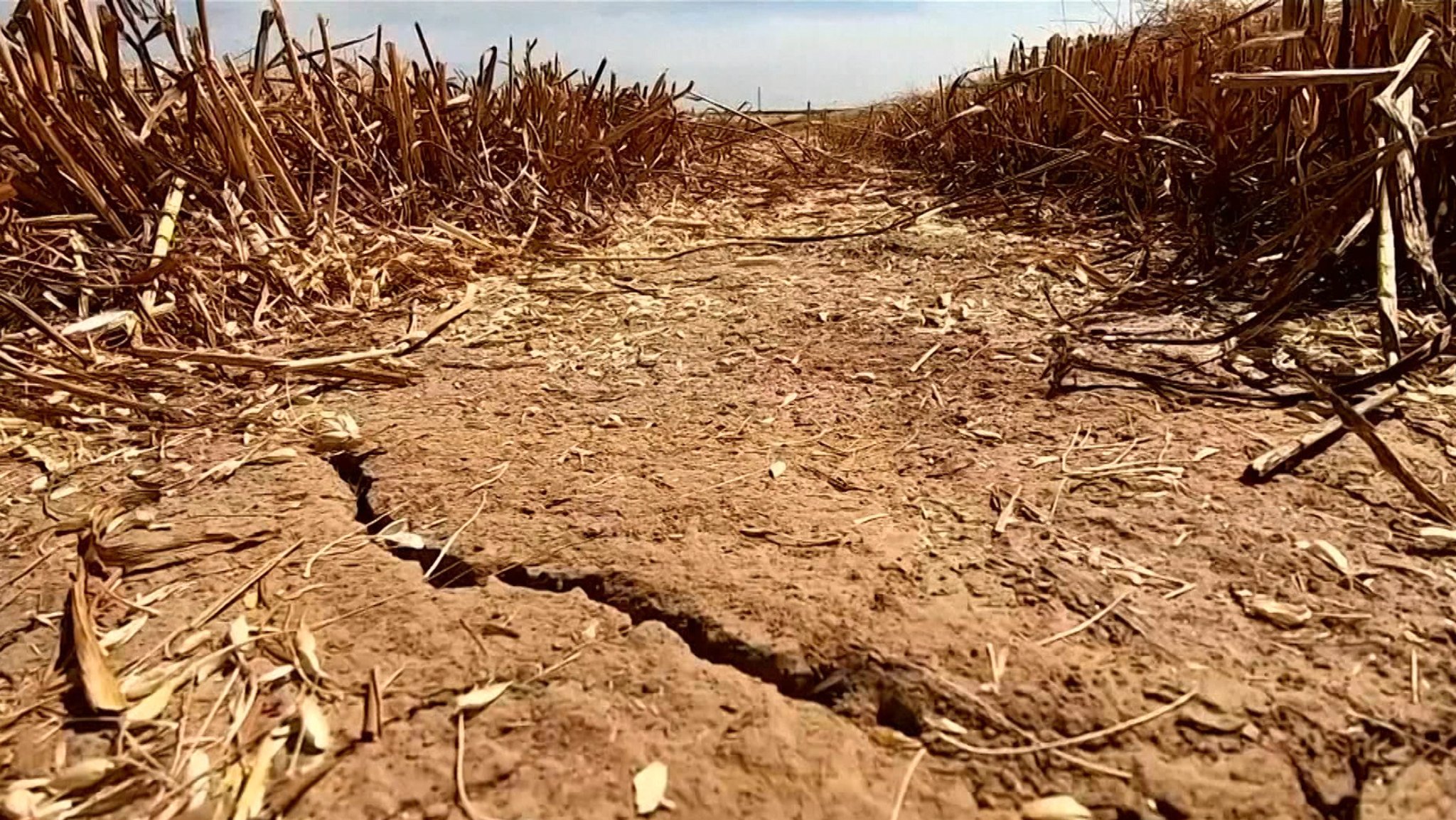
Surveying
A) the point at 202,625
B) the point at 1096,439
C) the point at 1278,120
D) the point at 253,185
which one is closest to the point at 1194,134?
the point at 1278,120

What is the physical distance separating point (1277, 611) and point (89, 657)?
1.36 m

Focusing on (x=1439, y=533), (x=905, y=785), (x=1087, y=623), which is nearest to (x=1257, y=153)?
(x=1439, y=533)

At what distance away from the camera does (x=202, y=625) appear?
1104 mm

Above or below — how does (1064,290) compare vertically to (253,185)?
below

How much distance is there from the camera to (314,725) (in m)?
0.94

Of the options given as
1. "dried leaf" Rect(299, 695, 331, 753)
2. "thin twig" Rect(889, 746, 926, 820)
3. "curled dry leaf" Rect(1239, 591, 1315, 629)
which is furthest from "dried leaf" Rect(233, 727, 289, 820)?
"curled dry leaf" Rect(1239, 591, 1315, 629)

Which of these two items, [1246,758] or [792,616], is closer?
[1246,758]

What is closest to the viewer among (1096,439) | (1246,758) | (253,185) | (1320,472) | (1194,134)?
(1246,758)

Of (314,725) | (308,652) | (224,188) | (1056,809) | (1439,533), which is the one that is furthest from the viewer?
(224,188)

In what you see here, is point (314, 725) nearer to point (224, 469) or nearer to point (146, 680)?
point (146, 680)

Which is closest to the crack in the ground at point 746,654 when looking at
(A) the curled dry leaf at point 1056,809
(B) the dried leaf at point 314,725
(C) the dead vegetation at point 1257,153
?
(A) the curled dry leaf at point 1056,809

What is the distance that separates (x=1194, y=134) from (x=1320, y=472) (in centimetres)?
217

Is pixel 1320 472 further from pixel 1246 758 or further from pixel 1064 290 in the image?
pixel 1064 290

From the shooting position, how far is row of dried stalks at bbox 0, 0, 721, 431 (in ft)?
7.00
